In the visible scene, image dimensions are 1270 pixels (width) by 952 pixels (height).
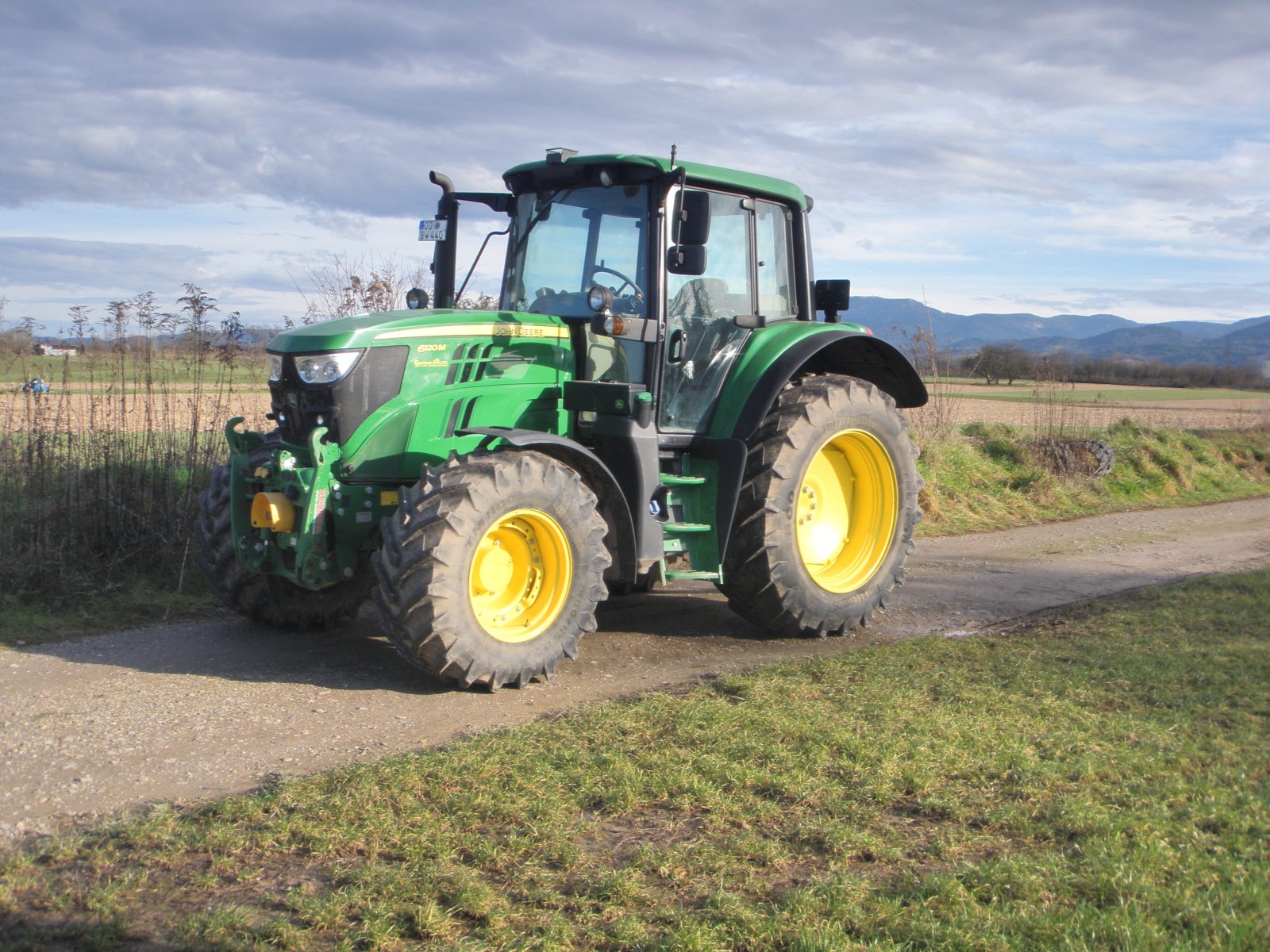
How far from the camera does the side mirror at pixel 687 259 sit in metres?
6.19

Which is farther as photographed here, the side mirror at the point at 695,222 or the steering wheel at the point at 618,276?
the steering wheel at the point at 618,276

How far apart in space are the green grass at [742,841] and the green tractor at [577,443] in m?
0.96

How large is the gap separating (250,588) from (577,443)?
6.91 ft

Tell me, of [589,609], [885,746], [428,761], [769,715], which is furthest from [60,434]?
[885,746]

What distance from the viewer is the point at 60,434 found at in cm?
836

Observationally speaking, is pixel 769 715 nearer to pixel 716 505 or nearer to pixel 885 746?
pixel 885 746

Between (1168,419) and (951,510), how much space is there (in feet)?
33.2

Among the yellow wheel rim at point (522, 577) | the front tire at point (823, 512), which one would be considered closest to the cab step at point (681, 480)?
the front tire at point (823, 512)

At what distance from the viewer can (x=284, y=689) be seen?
5.68 metres

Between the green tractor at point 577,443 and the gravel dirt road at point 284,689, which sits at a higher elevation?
the green tractor at point 577,443

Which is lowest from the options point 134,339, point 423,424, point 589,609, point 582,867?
point 582,867


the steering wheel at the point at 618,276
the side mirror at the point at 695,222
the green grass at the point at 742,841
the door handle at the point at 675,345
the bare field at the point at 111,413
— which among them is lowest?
the green grass at the point at 742,841

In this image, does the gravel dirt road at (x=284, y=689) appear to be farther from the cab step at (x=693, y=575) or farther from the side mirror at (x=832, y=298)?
the side mirror at (x=832, y=298)

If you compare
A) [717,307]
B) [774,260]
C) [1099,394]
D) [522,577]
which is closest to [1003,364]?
[1099,394]
